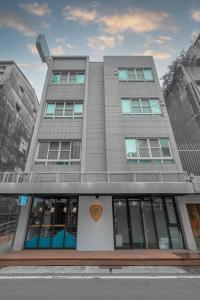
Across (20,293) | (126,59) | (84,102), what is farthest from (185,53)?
(20,293)

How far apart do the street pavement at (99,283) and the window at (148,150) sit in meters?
6.20

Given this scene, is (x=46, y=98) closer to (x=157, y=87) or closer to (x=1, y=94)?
(x=1, y=94)

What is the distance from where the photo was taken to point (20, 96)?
66.5ft

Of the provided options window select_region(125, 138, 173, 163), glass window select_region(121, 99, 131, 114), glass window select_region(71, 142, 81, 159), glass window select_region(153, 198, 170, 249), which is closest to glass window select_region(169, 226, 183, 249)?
glass window select_region(153, 198, 170, 249)

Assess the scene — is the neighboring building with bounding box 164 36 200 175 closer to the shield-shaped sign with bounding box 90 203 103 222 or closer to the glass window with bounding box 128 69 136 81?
the glass window with bounding box 128 69 136 81

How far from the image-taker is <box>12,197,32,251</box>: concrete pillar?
849cm

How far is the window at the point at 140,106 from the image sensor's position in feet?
41.1

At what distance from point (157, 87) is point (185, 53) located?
30.6 feet

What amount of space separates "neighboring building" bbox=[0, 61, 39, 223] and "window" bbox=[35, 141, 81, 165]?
7.11m

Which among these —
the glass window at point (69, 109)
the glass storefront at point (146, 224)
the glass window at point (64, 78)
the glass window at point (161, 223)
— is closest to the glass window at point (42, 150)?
the glass window at point (69, 109)

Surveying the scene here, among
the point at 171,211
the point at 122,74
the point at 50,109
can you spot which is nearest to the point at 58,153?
the point at 50,109

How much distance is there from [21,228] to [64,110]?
357 inches

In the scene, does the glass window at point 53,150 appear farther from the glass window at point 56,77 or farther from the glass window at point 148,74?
the glass window at point 148,74

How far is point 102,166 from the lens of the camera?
1068cm
